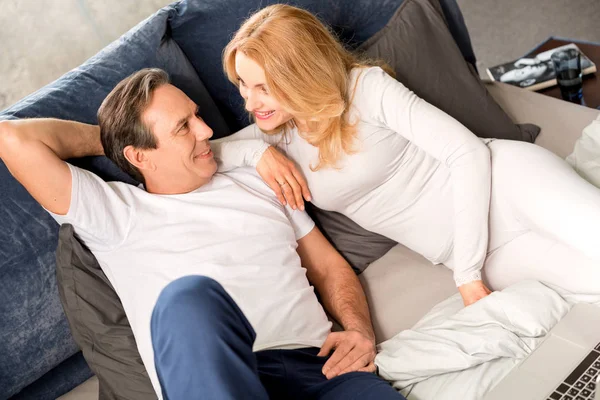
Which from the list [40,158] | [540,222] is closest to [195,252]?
[40,158]

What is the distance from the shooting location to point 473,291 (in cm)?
167

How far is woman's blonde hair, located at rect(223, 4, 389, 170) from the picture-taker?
66.1 inches

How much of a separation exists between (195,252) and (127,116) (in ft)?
1.15

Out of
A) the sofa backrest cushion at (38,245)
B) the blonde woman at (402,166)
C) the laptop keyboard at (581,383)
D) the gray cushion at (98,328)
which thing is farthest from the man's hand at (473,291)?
the sofa backrest cushion at (38,245)

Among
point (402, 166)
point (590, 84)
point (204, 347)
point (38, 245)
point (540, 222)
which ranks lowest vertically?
point (590, 84)

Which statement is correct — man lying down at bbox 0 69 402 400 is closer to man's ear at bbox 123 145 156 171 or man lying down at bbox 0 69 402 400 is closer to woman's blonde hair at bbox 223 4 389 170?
man's ear at bbox 123 145 156 171

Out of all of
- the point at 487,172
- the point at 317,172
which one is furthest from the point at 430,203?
the point at 317,172

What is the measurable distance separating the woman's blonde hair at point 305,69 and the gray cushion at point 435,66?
31 centimetres

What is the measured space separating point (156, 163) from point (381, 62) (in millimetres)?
667

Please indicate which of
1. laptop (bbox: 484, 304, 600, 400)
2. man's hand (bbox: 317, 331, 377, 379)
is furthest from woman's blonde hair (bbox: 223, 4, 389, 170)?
laptop (bbox: 484, 304, 600, 400)

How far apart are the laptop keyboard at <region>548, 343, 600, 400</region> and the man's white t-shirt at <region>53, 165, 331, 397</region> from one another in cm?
59

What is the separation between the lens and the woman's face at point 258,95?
169 cm

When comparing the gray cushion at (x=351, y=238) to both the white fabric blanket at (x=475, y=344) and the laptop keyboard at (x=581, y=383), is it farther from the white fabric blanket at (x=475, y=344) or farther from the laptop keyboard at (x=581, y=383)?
the laptop keyboard at (x=581, y=383)

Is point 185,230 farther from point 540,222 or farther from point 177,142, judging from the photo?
point 540,222
